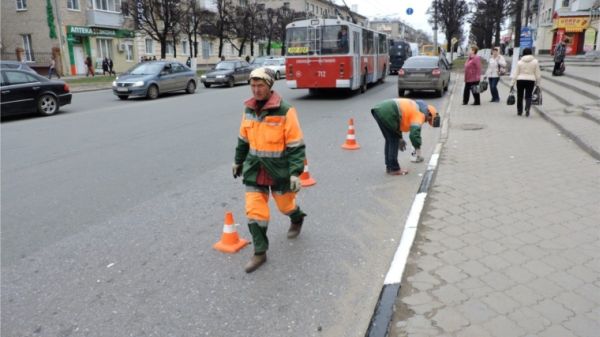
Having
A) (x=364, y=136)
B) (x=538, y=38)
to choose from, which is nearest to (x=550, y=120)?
(x=364, y=136)

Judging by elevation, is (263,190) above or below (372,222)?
above

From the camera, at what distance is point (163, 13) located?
3653 centimetres

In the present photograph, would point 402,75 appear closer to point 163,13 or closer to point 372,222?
point 372,222

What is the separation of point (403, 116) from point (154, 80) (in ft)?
48.7

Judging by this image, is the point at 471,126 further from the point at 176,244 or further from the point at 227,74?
the point at 227,74

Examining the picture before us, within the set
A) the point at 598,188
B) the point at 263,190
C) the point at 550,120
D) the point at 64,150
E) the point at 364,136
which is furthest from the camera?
the point at 550,120

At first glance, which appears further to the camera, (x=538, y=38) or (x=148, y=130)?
(x=538, y=38)

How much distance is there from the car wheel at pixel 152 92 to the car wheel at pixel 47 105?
14.7ft

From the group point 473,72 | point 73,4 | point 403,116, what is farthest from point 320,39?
point 73,4

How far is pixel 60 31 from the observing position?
34.8 m

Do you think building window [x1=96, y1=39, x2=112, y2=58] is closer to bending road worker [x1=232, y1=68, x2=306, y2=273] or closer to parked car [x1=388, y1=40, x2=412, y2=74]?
parked car [x1=388, y1=40, x2=412, y2=74]

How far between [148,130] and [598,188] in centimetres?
897

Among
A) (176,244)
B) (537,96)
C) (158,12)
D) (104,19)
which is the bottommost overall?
(176,244)

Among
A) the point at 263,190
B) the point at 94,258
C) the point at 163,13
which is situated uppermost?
the point at 163,13
